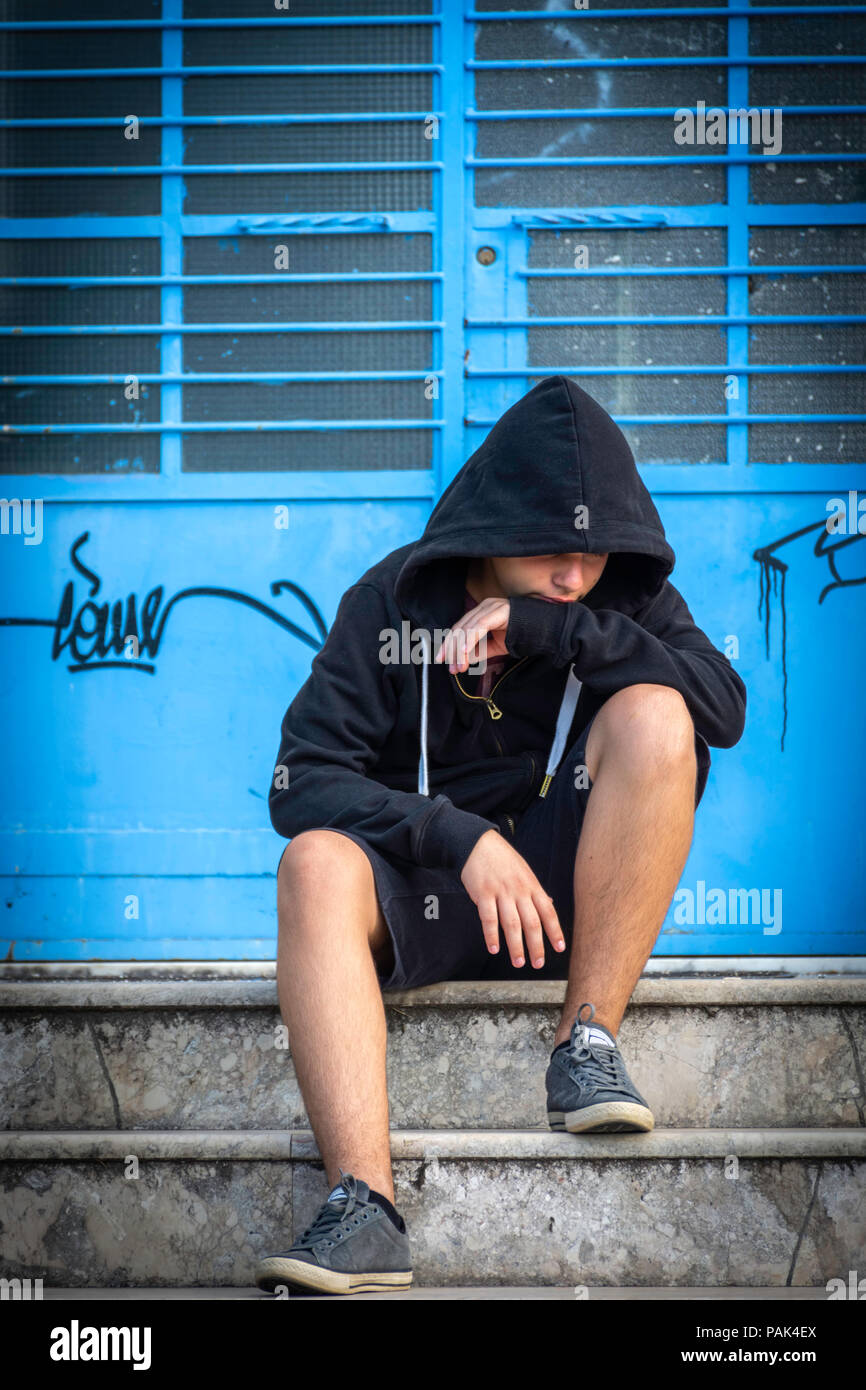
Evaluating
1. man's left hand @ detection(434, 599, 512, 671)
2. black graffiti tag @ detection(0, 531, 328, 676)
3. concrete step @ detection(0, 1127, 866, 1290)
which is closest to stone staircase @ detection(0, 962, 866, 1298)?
concrete step @ detection(0, 1127, 866, 1290)

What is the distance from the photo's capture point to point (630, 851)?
192 centimetres

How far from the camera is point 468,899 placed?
2.09 metres

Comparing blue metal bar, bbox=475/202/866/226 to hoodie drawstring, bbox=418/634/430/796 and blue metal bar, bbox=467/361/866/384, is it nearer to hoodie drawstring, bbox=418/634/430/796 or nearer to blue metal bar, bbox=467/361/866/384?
blue metal bar, bbox=467/361/866/384

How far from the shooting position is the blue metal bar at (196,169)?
3117 millimetres

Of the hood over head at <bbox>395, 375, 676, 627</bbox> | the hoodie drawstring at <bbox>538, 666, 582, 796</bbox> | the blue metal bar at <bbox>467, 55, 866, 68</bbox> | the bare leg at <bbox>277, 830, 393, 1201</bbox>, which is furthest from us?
the blue metal bar at <bbox>467, 55, 866, 68</bbox>

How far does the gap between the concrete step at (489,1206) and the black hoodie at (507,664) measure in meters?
0.54

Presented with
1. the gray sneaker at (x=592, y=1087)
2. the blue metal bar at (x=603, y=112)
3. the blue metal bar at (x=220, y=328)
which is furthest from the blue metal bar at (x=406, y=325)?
the gray sneaker at (x=592, y=1087)

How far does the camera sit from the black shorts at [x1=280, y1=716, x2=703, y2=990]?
6.61ft

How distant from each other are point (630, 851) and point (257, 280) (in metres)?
1.96

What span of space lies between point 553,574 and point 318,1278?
1204 mm

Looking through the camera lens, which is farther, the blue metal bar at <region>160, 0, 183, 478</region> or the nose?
the blue metal bar at <region>160, 0, 183, 478</region>

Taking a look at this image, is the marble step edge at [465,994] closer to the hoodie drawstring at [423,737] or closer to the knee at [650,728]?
the hoodie drawstring at [423,737]

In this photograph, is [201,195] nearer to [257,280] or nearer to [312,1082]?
[257,280]

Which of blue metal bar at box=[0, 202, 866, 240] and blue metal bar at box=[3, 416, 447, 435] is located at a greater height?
blue metal bar at box=[0, 202, 866, 240]
